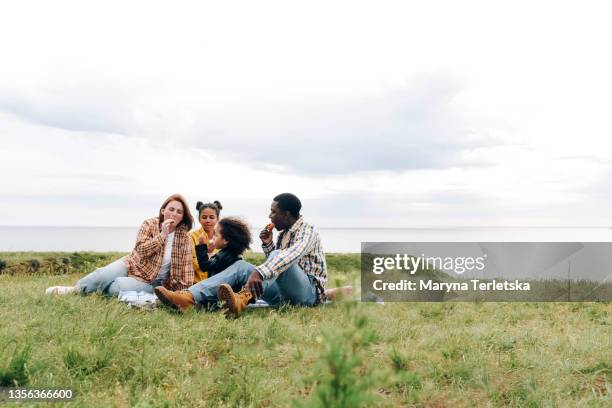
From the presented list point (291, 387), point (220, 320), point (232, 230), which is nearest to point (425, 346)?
point (291, 387)

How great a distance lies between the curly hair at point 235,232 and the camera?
23.8 feet

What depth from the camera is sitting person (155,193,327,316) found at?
21.3ft

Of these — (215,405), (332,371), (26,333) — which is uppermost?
(332,371)

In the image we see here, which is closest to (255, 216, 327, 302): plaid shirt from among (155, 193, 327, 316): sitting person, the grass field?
(155, 193, 327, 316): sitting person

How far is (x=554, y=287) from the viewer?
10.7 m

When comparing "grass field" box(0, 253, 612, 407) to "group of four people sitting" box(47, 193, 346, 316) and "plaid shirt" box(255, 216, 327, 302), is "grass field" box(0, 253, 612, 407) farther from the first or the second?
"plaid shirt" box(255, 216, 327, 302)

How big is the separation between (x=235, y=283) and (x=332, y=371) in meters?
4.89

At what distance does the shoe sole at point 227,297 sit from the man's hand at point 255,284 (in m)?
0.26

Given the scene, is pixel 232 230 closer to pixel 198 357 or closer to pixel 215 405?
pixel 198 357

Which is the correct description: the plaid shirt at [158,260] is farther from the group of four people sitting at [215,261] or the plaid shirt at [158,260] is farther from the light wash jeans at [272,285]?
the light wash jeans at [272,285]

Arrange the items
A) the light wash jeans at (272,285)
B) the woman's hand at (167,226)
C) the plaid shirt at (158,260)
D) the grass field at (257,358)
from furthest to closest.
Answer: the plaid shirt at (158,260), the woman's hand at (167,226), the light wash jeans at (272,285), the grass field at (257,358)

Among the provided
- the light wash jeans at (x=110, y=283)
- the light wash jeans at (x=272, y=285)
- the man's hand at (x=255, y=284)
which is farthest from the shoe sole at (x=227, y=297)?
the light wash jeans at (x=110, y=283)

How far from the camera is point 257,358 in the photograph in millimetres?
4895

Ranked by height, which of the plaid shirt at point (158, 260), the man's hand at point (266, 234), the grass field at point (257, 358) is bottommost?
the grass field at point (257, 358)
